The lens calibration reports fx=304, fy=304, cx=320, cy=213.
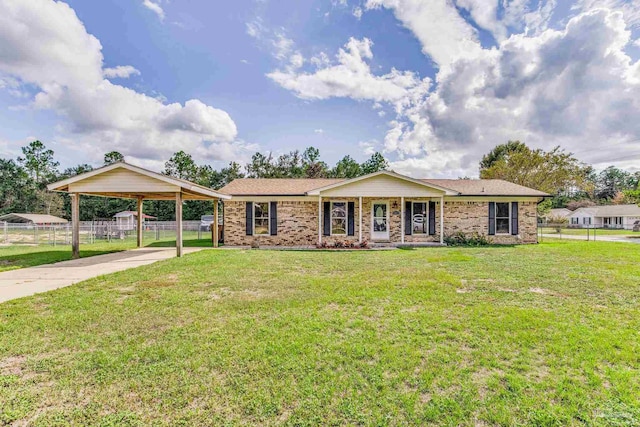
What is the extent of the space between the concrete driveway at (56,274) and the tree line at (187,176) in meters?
24.8

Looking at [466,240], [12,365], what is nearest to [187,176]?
[466,240]

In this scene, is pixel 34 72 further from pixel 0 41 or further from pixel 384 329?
pixel 384 329

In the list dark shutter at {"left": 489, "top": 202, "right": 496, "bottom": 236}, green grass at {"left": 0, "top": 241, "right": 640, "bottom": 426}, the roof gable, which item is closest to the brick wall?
dark shutter at {"left": 489, "top": 202, "right": 496, "bottom": 236}

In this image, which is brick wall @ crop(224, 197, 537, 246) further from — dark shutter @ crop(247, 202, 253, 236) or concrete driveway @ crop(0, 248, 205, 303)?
concrete driveway @ crop(0, 248, 205, 303)

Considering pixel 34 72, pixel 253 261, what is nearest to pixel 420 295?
pixel 253 261

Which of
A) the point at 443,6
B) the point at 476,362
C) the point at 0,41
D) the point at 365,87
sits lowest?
the point at 476,362

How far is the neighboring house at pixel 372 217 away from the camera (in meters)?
14.9

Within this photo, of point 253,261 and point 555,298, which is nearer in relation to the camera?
point 555,298

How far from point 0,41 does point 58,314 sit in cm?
1147

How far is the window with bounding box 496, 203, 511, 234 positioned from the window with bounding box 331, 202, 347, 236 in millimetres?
7673

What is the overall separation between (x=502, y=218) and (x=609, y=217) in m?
40.1

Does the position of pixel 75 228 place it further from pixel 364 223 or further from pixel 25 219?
pixel 25 219

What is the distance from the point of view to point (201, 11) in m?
A: 12.2

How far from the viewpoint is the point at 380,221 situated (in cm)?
1532
